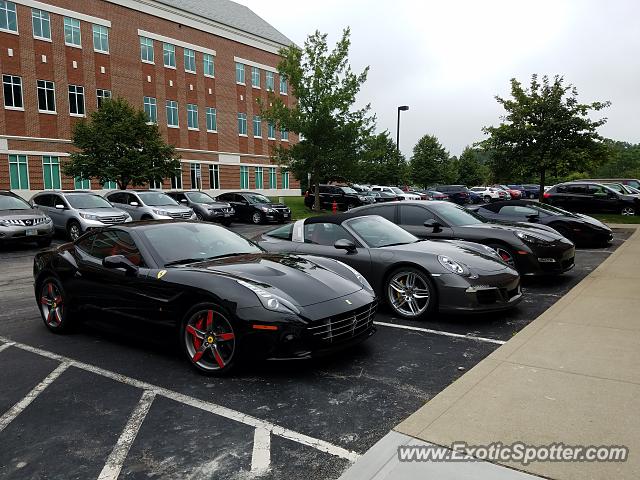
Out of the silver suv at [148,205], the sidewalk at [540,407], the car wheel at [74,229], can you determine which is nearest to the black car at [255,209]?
the silver suv at [148,205]

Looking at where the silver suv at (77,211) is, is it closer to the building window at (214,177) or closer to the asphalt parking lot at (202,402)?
the asphalt parking lot at (202,402)

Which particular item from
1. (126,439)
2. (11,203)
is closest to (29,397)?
(126,439)

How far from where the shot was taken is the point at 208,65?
135ft

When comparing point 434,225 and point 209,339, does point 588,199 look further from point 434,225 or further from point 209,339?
point 209,339

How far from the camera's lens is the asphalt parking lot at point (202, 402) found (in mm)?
3037

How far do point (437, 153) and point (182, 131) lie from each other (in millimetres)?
31617

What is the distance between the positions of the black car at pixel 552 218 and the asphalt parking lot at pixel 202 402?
19.5 ft

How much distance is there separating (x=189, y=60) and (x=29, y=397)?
130ft

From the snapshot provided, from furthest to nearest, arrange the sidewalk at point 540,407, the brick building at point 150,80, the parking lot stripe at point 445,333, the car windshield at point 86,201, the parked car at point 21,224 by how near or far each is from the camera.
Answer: the brick building at point 150,80 → the car windshield at point 86,201 → the parked car at point 21,224 → the parking lot stripe at point 445,333 → the sidewalk at point 540,407

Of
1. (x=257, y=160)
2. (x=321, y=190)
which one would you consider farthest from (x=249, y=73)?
(x=321, y=190)

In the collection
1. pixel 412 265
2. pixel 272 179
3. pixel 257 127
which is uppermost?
pixel 257 127

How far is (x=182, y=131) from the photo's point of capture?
1529 inches

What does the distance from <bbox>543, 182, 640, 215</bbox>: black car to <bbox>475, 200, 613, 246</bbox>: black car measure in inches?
290

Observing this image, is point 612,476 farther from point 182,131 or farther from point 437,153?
point 437,153
